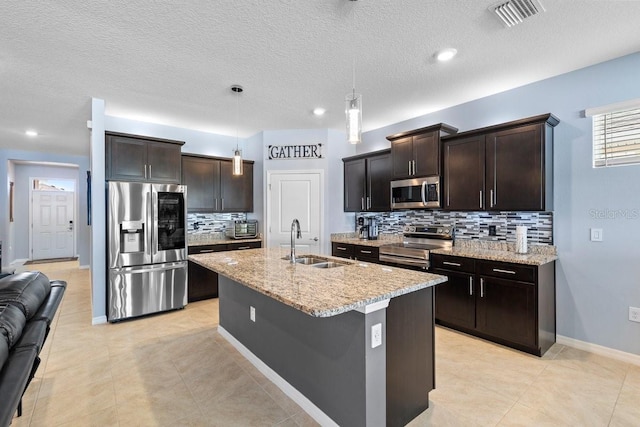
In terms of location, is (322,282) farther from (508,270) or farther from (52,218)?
(52,218)

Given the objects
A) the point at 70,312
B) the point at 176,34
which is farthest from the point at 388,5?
the point at 70,312

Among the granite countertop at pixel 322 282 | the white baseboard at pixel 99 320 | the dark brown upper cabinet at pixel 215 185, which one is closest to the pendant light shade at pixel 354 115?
the granite countertop at pixel 322 282

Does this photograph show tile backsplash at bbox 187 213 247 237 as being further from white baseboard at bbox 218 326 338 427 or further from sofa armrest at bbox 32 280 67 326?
sofa armrest at bbox 32 280 67 326

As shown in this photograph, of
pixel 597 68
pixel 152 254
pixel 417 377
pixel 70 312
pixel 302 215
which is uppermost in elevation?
pixel 597 68

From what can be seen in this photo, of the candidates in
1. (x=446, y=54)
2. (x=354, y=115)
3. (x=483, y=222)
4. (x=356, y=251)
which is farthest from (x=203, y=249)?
(x=446, y=54)

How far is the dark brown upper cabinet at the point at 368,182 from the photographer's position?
4.59 meters

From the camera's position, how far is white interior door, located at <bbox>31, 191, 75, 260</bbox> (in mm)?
8078

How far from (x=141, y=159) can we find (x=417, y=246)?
3848 millimetres

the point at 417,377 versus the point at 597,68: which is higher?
the point at 597,68

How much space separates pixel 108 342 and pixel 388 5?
402 cm

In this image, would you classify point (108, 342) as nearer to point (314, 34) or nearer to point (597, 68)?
point (314, 34)

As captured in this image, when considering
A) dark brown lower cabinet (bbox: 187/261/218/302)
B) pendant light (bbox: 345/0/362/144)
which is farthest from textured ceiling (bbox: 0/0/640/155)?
dark brown lower cabinet (bbox: 187/261/218/302)

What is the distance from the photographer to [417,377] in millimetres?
2021

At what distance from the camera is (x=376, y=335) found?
1.71 meters
